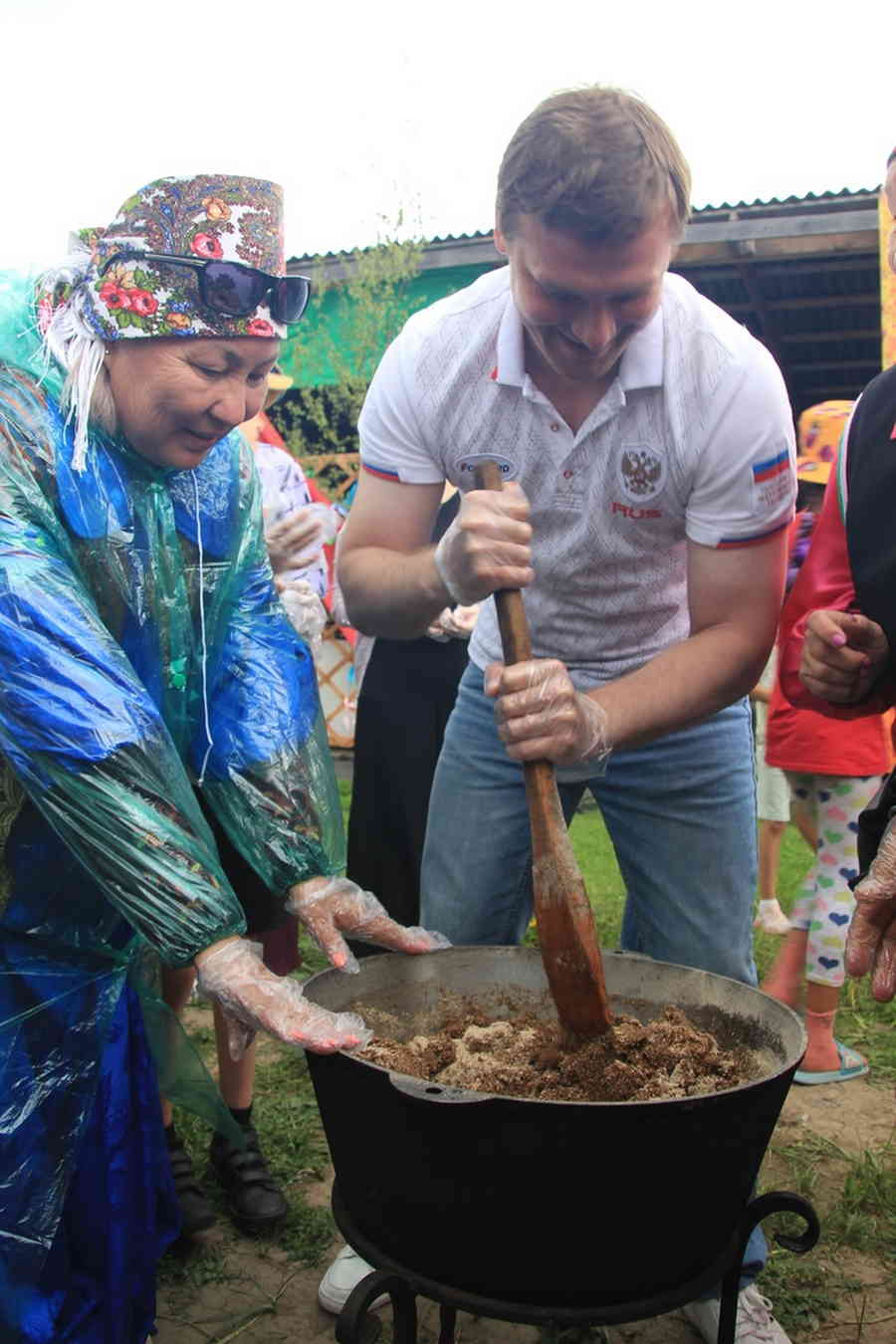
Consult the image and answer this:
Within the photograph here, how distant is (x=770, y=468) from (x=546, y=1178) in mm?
1312

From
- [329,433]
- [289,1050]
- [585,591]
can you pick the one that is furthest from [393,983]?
[329,433]

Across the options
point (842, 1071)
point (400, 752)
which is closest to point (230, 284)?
point (400, 752)

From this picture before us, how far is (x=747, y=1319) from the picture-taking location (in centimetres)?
226

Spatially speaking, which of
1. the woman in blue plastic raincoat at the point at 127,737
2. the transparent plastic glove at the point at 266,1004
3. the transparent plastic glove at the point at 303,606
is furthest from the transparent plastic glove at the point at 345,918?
the transparent plastic glove at the point at 303,606

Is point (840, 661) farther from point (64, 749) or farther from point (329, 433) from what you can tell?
point (329, 433)

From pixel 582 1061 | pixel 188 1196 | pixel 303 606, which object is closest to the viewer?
pixel 582 1061

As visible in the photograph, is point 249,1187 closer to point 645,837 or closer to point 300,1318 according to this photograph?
point 300,1318

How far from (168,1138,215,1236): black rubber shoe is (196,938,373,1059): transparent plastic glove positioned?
4.14 feet

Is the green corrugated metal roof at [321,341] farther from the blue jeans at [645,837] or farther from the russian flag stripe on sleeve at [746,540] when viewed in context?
the russian flag stripe on sleeve at [746,540]

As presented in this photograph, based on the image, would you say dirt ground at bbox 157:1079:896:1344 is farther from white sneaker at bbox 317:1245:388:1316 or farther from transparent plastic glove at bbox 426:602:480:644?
transparent plastic glove at bbox 426:602:480:644

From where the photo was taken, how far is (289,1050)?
12.6 feet

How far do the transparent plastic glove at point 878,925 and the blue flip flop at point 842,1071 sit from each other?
1.89m

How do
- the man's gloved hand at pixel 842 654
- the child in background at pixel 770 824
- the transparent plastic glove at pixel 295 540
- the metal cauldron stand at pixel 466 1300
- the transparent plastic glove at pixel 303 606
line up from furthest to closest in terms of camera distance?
the child in background at pixel 770 824, the transparent plastic glove at pixel 303 606, the transparent plastic glove at pixel 295 540, the man's gloved hand at pixel 842 654, the metal cauldron stand at pixel 466 1300

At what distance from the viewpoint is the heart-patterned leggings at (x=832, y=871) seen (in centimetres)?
358
